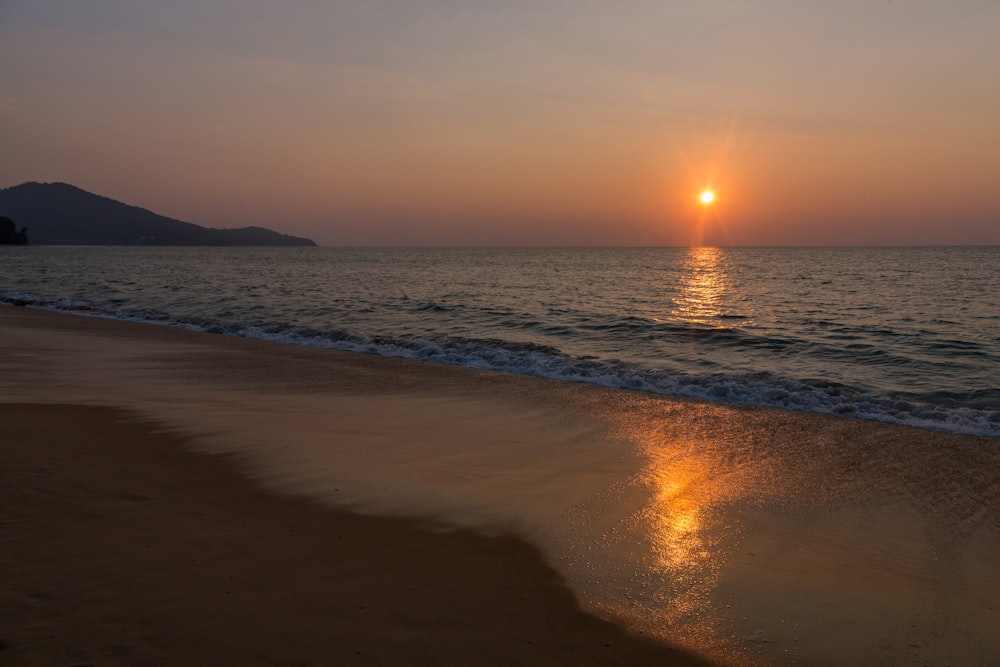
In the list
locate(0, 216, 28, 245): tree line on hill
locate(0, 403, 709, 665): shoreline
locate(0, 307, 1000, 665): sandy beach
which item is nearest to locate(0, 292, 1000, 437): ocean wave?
locate(0, 307, 1000, 665): sandy beach

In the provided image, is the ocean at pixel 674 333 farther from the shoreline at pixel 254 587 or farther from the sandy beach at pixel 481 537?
the shoreline at pixel 254 587

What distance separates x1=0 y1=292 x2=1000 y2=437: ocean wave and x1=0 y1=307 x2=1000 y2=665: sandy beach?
123 centimetres

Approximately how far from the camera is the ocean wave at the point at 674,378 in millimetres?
10922

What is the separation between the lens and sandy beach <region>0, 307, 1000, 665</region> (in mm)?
3857

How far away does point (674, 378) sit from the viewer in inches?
541

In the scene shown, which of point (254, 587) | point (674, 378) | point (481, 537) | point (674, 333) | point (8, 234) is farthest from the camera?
point (8, 234)

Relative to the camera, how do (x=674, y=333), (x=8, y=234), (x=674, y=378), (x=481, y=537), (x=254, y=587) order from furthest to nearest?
(x=8, y=234) < (x=674, y=333) < (x=674, y=378) < (x=481, y=537) < (x=254, y=587)

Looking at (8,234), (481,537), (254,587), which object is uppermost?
(8,234)

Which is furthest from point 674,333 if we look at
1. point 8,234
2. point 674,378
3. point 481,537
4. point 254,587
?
point 8,234

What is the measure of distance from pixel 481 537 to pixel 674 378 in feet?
30.1

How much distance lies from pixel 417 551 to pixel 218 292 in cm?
3641

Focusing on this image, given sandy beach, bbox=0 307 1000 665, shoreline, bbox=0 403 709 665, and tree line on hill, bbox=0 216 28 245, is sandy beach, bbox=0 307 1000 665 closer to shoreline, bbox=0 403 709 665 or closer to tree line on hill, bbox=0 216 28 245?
shoreline, bbox=0 403 709 665

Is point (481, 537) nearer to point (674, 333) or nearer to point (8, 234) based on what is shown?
point (674, 333)

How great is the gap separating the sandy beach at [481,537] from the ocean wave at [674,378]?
4.03 feet
